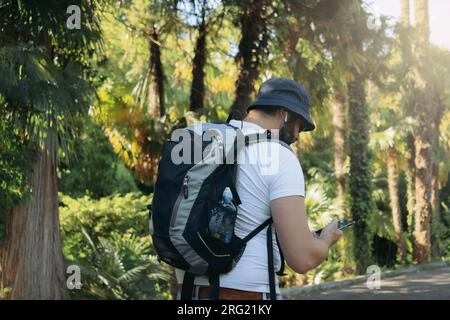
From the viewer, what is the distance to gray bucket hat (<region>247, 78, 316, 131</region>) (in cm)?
287

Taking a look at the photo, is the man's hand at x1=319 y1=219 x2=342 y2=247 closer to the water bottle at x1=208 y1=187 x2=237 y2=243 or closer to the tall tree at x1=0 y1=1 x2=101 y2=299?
the water bottle at x1=208 y1=187 x2=237 y2=243

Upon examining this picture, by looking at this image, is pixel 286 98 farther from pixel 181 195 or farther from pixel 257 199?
pixel 181 195

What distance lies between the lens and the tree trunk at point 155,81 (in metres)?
15.5

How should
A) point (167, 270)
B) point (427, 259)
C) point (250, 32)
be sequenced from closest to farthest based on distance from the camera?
A: 1. point (250, 32)
2. point (167, 270)
3. point (427, 259)

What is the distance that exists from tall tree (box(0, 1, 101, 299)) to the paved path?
11.7 feet

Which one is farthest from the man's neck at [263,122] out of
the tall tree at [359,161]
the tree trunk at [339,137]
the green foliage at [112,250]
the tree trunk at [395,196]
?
the tree trunk at [395,196]

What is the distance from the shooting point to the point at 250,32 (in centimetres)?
1288

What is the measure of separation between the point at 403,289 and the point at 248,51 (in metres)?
5.53

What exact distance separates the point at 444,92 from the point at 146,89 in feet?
50.8

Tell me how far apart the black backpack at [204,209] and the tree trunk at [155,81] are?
495 inches
